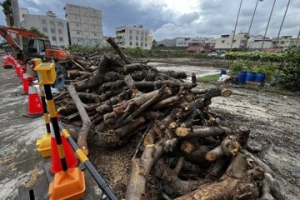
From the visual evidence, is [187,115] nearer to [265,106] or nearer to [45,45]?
[265,106]

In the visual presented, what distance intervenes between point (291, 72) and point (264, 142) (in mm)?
6883

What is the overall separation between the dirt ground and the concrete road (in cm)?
40

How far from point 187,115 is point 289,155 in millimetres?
2186

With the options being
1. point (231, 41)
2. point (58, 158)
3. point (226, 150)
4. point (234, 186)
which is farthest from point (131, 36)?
point (234, 186)

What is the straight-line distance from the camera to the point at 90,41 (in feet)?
189

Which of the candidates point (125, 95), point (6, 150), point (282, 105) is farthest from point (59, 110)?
point (282, 105)

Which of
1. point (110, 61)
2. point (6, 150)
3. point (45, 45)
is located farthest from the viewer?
point (45, 45)

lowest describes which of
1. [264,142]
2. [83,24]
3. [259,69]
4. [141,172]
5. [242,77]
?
[264,142]

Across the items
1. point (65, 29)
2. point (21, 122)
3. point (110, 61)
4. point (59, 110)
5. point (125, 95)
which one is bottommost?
point (21, 122)

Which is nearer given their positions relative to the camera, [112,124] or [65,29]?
[112,124]

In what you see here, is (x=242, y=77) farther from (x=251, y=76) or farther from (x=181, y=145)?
(x=181, y=145)

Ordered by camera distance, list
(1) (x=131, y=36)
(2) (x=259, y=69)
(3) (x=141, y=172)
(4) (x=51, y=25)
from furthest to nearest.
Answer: (1) (x=131, y=36), (4) (x=51, y=25), (2) (x=259, y=69), (3) (x=141, y=172)

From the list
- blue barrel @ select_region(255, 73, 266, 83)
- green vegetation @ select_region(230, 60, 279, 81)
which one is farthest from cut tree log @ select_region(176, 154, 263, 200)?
green vegetation @ select_region(230, 60, 279, 81)

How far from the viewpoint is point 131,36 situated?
2653 inches
